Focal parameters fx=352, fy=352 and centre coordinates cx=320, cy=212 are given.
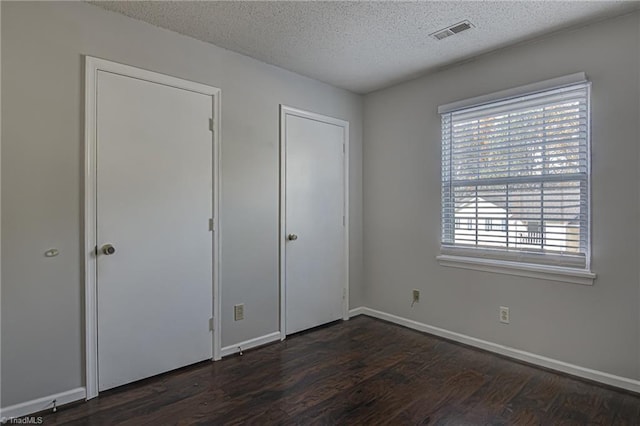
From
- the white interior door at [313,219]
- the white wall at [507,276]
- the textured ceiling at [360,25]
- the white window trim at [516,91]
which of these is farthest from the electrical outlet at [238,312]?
the white window trim at [516,91]

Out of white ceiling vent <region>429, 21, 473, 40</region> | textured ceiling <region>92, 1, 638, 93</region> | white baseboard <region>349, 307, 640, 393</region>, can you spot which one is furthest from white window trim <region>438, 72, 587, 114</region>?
white baseboard <region>349, 307, 640, 393</region>

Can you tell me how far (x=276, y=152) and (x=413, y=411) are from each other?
2323 millimetres

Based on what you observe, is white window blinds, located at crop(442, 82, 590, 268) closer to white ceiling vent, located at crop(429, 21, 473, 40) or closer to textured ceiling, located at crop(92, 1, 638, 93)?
textured ceiling, located at crop(92, 1, 638, 93)

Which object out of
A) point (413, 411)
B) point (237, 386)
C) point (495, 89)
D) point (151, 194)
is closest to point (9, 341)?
point (151, 194)

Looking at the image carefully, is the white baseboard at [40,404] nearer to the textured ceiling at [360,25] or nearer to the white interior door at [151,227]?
the white interior door at [151,227]

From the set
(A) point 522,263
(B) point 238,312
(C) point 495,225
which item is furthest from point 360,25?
(B) point 238,312

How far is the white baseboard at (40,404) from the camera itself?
1997 millimetres

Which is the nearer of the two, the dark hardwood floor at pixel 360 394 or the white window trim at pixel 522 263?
the dark hardwood floor at pixel 360 394

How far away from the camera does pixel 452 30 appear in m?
2.59

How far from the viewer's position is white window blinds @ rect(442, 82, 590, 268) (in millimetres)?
2561

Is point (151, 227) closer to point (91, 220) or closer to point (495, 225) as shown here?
point (91, 220)

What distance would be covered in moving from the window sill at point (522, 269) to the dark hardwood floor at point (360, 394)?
2.32 ft

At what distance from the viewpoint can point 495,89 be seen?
2.97m

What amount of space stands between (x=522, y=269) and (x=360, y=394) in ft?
5.28
